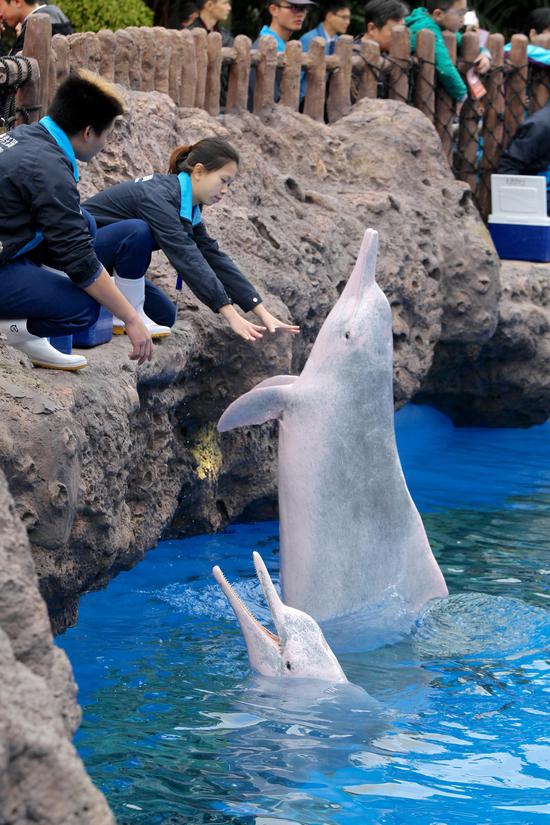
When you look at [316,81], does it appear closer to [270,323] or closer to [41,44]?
[41,44]

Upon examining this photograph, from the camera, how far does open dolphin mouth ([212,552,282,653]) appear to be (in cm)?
492

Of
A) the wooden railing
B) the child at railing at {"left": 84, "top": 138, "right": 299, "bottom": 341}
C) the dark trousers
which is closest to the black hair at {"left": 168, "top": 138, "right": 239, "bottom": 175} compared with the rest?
the child at railing at {"left": 84, "top": 138, "right": 299, "bottom": 341}

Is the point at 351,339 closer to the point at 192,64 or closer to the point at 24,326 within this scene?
the point at 24,326

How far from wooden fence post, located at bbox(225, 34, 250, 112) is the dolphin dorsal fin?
376 centimetres

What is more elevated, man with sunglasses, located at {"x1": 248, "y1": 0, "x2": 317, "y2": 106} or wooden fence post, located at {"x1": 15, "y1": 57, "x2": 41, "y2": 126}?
man with sunglasses, located at {"x1": 248, "y1": 0, "x2": 317, "y2": 106}

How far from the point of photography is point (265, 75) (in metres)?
9.12

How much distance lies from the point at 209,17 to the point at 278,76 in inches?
32.0

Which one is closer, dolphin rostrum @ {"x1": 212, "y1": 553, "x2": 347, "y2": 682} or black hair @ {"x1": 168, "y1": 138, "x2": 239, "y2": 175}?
dolphin rostrum @ {"x1": 212, "y1": 553, "x2": 347, "y2": 682}

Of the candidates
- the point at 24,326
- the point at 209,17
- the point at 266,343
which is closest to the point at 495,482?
the point at 266,343

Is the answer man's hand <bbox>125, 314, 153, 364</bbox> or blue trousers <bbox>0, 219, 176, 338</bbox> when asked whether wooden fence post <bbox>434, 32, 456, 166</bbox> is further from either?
blue trousers <bbox>0, 219, 176, 338</bbox>

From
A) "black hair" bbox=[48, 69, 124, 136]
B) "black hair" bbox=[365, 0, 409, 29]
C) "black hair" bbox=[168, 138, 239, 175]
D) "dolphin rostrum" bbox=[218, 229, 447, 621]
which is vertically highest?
"black hair" bbox=[365, 0, 409, 29]

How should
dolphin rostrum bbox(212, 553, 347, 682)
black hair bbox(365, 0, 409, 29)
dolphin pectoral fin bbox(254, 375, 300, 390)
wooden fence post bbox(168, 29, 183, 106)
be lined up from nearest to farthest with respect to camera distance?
dolphin rostrum bbox(212, 553, 347, 682)
dolphin pectoral fin bbox(254, 375, 300, 390)
wooden fence post bbox(168, 29, 183, 106)
black hair bbox(365, 0, 409, 29)

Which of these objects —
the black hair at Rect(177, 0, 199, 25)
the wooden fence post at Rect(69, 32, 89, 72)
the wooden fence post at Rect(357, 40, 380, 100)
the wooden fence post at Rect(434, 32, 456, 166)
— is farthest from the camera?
the wooden fence post at Rect(434, 32, 456, 166)

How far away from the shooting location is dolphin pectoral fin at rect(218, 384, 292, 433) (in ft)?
18.5
